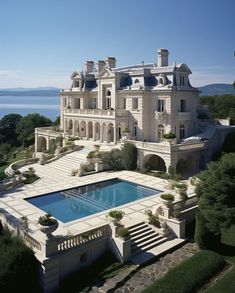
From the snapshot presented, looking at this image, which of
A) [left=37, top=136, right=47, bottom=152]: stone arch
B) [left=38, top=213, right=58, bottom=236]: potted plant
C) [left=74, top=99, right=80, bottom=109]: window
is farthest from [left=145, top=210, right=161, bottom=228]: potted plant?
[left=37, top=136, right=47, bottom=152]: stone arch

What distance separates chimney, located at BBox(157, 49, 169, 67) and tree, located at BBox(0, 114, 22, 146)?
165ft

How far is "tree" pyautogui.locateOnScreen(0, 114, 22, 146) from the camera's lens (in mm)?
77500

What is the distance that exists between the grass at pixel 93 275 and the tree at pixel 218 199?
486 centimetres

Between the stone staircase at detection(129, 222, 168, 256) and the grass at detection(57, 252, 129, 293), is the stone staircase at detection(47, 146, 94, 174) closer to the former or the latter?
the stone staircase at detection(129, 222, 168, 256)

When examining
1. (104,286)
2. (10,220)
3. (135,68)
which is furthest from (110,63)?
(104,286)

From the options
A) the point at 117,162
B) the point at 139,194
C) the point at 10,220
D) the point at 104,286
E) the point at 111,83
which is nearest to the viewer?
the point at 104,286

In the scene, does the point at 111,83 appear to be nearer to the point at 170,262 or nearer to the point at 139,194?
the point at 139,194

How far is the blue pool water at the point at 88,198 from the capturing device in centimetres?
2092

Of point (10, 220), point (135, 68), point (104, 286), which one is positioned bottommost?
point (104, 286)

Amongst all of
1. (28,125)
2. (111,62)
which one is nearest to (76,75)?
(111,62)

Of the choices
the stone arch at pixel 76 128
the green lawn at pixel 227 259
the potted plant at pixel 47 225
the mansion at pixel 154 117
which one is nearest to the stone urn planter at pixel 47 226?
the potted plant at pixel 47 225

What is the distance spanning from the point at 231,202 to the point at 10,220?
11.9 metres

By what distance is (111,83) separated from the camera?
40938mm

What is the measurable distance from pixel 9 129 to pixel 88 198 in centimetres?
6163
